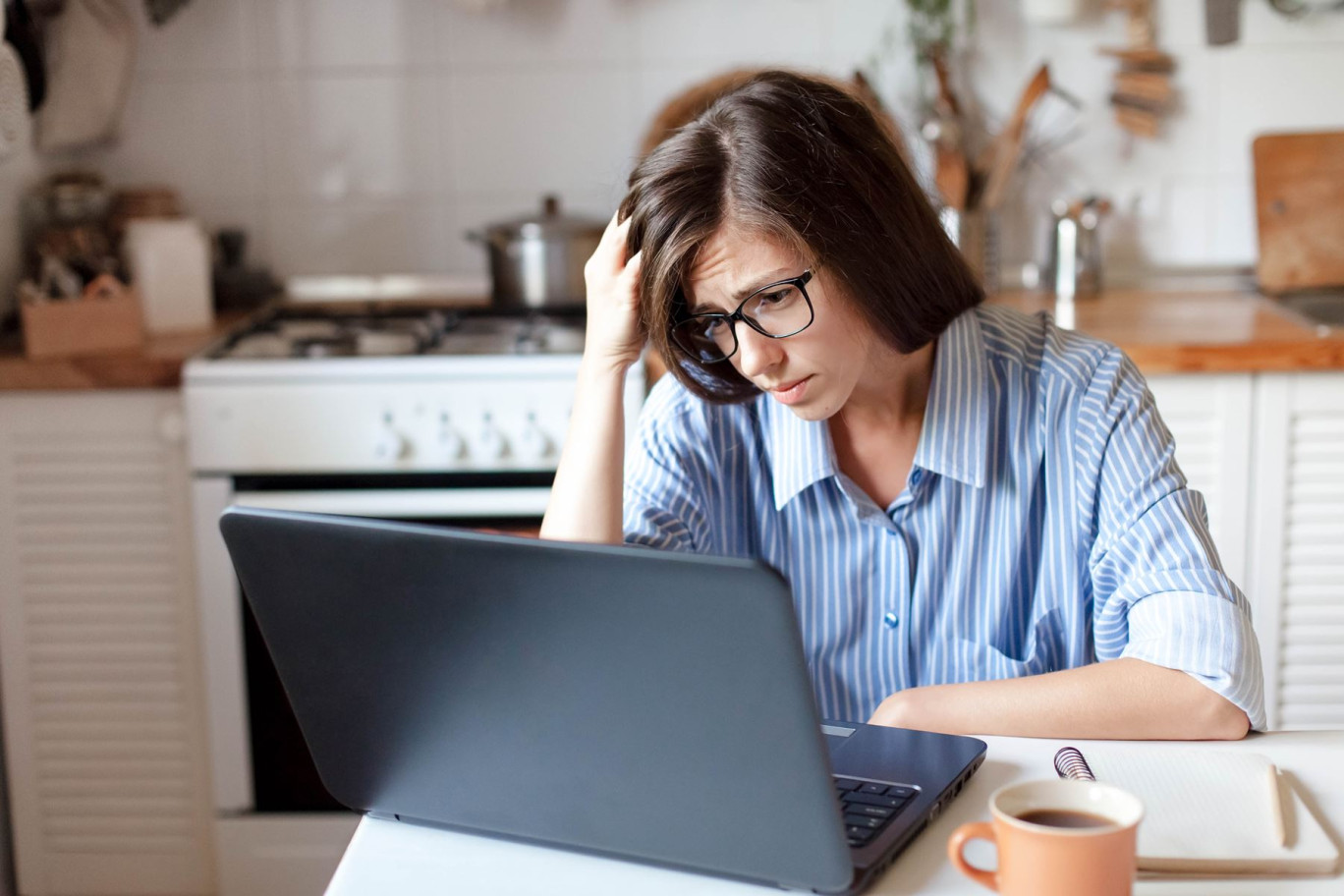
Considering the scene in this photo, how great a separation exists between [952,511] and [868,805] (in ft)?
1.59

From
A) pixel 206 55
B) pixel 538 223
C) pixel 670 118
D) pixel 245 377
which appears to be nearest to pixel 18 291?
pixel 245 377

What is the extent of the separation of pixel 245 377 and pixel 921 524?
1.17 meters

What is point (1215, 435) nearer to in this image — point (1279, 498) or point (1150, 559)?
point (1279, 498)

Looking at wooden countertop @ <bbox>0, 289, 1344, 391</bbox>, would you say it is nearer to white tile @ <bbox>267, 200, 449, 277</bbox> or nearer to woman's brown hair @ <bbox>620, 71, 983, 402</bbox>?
white tile @ <bbox>267, 200, 449, 277</bbox>

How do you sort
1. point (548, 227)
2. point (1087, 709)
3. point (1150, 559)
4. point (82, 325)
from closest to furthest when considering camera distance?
point (1087, 709), point (1150, 559), point (82, 325), point (548, 227)

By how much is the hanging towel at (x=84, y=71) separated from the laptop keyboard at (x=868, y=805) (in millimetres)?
2079

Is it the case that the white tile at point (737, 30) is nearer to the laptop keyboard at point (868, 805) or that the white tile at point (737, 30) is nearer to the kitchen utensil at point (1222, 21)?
the kitchen utensil at point (1222, 21)

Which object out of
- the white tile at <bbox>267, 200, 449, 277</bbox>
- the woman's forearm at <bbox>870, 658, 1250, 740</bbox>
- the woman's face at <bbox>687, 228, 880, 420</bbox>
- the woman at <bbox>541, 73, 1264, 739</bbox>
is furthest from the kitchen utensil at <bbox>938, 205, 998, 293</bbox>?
the woman's forearm at <bbox>870, 658, 1250, 740</bbox>

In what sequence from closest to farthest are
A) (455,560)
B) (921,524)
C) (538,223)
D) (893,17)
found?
1. (455,560)
2. (921,524)
3. (538,223)
4. (893,17)

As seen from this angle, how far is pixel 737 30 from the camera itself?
2.61 meters

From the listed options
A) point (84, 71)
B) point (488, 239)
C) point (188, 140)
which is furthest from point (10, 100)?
point (488, 239)

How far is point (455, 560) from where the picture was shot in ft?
2.56

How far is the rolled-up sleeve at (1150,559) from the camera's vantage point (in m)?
1.11

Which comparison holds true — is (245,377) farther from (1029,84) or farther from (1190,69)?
(1190,69)
